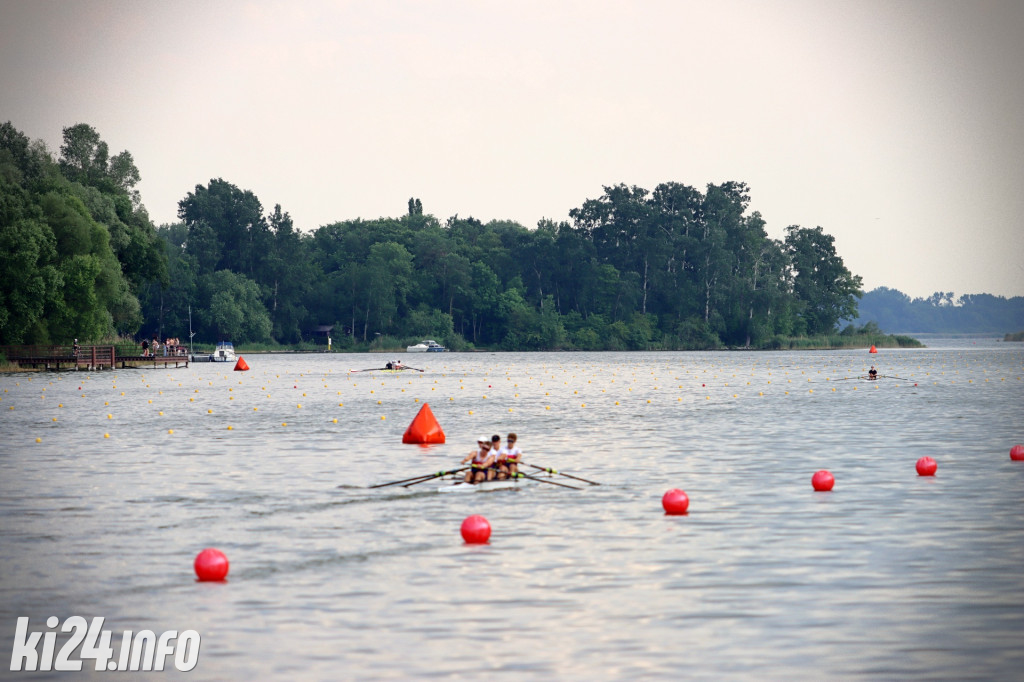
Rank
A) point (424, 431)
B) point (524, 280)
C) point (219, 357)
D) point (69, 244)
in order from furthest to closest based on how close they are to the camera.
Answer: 1. point (524, 280)
2. point (219, 357)
3. point (69, 244)
4. point (424, 431)

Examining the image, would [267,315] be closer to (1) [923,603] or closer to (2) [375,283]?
(2) [375,283]

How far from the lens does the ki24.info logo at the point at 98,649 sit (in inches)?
454

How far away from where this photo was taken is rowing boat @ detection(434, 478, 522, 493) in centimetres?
2336

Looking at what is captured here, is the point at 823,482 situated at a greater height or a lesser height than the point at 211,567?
greater

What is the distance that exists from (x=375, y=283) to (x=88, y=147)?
62818 millimetres

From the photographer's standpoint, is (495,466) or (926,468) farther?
(926,468)

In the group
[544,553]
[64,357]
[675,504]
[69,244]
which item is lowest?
[544,553]

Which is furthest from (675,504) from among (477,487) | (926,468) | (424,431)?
(424,431)

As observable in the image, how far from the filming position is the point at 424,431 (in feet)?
112

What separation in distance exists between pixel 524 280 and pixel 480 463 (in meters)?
170

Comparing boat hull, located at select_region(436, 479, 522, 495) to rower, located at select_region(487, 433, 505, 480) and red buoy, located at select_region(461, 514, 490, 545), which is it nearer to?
rower, located at select_region(487, 433, 505, 480)

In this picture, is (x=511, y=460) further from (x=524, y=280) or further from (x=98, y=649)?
(x=524, y=280)

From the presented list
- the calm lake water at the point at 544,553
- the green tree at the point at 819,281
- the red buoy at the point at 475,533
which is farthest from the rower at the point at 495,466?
the green tree at the point at 819,281

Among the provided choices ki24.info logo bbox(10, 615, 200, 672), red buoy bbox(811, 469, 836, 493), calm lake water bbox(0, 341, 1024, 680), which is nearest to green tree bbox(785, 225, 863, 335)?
calm lake water bbox(0, 341, 1024, 680)
